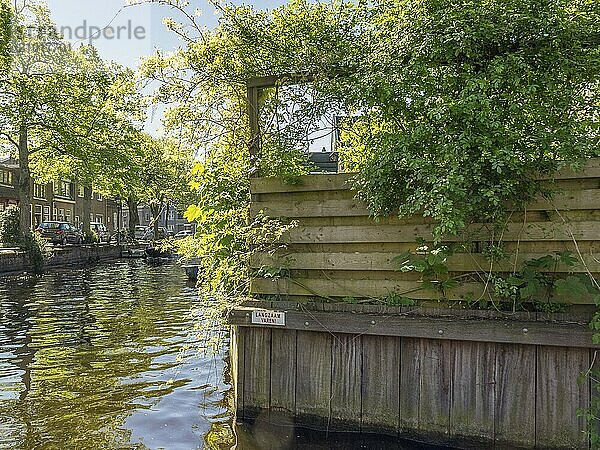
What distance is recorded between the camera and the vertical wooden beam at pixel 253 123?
559cm

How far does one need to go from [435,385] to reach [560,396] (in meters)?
0.82

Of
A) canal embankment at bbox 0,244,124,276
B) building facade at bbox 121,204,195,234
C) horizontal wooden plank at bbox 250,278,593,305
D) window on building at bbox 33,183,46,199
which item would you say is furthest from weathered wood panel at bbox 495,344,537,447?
window on building at bbox 33,183,46,199

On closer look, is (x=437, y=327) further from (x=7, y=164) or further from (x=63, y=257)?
(x=7, y=164)

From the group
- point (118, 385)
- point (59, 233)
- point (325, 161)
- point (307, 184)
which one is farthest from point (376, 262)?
point (59, 233)

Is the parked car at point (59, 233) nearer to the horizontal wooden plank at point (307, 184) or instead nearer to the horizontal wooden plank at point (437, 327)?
the horizontal wooden plank at point (307, 184)

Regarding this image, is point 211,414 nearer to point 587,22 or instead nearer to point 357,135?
point 357,135

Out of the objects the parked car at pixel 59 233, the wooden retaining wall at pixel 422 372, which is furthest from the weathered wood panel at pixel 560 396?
the parked car at pixel 59 233

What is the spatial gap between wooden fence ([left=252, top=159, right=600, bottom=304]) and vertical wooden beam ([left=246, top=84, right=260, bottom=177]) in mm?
404

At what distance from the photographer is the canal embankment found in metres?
22.2

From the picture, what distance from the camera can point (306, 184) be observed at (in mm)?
5133

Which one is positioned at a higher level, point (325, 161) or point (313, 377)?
point (325, 161)

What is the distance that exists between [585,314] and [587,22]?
6.50ft

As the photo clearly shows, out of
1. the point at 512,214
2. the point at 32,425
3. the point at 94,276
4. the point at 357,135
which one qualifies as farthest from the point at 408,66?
the point at 94,276

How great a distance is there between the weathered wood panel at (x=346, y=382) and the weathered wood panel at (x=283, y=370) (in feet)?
1.09
